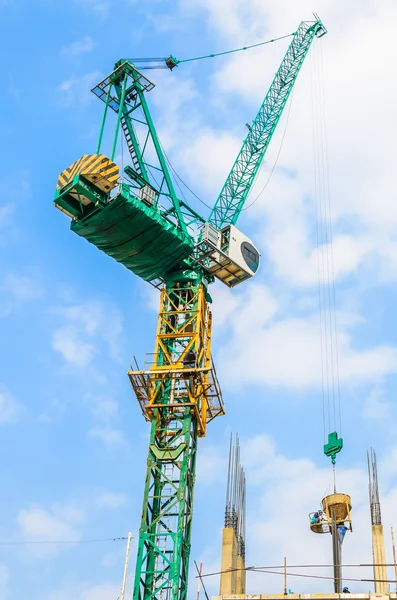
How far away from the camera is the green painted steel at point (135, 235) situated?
44.2 meters

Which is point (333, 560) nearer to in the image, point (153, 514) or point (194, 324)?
point (153, 514)

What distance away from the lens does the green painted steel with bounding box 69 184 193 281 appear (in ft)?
145

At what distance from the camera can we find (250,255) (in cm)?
4938

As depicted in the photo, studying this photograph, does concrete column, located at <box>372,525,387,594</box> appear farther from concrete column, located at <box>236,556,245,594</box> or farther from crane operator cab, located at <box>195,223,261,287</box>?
crane operator cab, located at <box>195,223,261,287</box>

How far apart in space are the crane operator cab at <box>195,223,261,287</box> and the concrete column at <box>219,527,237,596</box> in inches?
576

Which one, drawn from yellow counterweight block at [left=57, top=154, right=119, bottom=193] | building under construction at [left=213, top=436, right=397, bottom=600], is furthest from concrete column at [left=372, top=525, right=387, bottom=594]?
yellow counterweight block at [left=57, top=154, right=119, bottom=193]

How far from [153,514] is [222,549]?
12.8 ft

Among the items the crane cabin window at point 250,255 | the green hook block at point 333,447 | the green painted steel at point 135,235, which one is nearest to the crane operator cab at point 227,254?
the crane cabin window at point 250,255

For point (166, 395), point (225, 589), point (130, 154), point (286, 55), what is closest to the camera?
point (225, 589)

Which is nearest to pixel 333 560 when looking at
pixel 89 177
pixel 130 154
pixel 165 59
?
pixel 89 177

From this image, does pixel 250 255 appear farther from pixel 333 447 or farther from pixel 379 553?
pixel 379 553

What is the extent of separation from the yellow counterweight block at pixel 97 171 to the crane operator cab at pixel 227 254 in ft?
21.3

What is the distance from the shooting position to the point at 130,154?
167ft

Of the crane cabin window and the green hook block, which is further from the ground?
the crane cabin window
